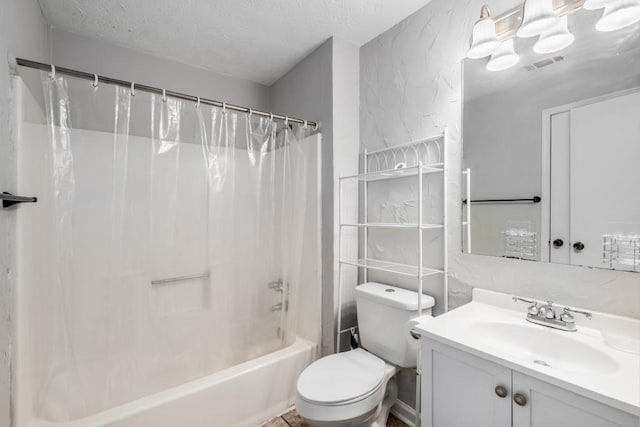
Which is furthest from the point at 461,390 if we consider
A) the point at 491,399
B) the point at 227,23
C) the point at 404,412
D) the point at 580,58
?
the point at 227,23

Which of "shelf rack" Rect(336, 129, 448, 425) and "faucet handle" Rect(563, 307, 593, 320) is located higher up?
"shelf rack" Rect(336, 129, 448, 425)

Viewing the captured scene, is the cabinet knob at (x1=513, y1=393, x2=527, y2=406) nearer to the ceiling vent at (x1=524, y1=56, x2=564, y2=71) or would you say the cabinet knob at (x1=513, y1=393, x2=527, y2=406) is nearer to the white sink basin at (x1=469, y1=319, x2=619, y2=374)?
the white sink basin at (x1=469, y1=319, x2=619, y2=374)

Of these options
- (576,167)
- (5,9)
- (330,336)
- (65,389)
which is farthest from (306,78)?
(65,389)

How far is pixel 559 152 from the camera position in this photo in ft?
3.70

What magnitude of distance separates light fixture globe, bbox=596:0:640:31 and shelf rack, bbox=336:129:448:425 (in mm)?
657

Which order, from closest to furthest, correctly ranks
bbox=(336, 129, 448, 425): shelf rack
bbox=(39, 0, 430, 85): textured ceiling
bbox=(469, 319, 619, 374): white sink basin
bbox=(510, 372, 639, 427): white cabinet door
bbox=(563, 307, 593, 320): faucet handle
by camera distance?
bbox=(510, 372, 639, 427): white cabinet door
bbox=(469, 319, 619, 374): white sink basin
bbox=(563, 307, 593, 320): faucet handle
bbox=(336, 129, 448, 425): shelf rack
bbox=(39, 0, 430, 85): textured ceiling

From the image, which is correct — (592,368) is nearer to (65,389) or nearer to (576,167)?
(576,167)

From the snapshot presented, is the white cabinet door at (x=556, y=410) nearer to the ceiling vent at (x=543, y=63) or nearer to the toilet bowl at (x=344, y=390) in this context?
the toilet bowl at (x=344, y=390)

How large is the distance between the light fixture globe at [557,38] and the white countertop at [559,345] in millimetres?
1055

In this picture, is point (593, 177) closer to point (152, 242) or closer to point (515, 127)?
point (515, 127)

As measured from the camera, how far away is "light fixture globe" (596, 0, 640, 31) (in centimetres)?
96

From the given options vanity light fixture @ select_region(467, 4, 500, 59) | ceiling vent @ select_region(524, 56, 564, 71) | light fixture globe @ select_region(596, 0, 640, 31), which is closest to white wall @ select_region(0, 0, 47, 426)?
vanity light fixture @ select_region(467, 4, 500, 59)

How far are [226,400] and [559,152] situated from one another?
198 cm

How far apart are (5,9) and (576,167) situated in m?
2.28
